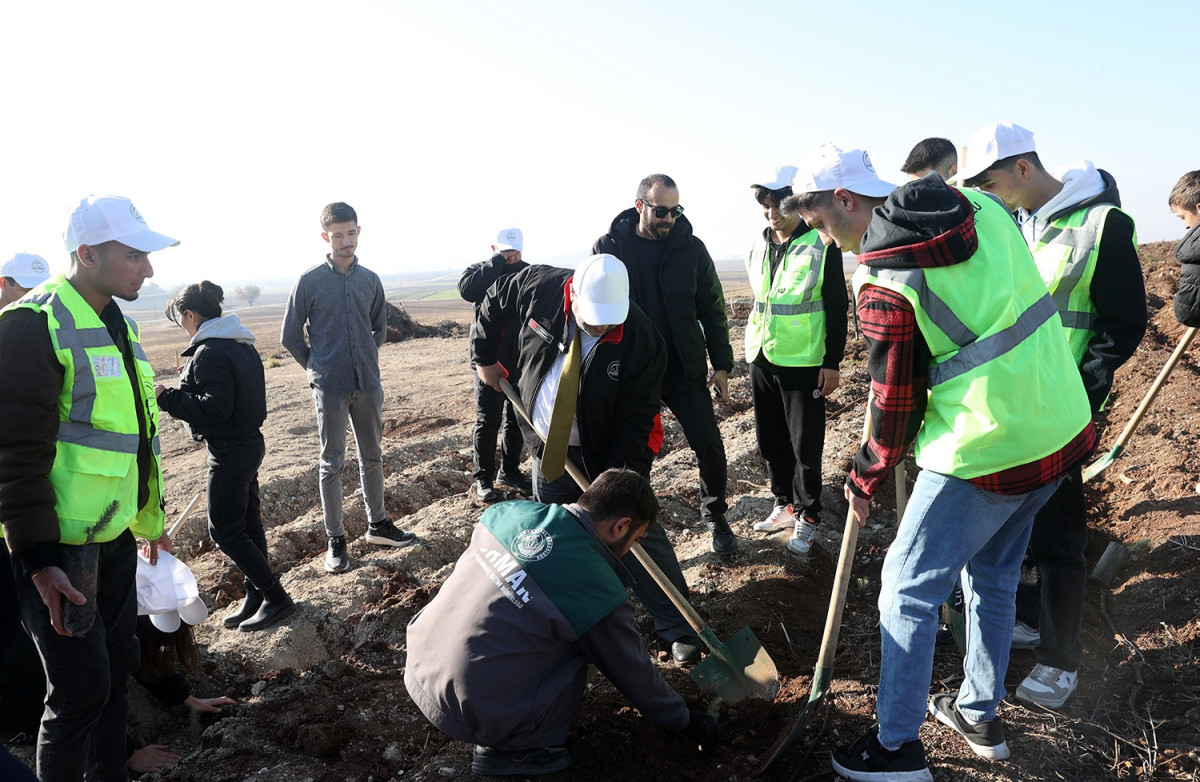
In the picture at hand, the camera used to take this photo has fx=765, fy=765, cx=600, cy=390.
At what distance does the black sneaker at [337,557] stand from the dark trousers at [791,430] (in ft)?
9.25

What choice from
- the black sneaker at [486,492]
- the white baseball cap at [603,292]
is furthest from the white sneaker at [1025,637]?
the black sneaker at [486,492]

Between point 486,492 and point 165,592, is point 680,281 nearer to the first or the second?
point 486,492

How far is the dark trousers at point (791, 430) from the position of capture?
4531 millimetres

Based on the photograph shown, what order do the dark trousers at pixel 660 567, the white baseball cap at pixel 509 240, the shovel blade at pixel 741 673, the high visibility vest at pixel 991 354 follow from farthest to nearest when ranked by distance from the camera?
1. the white baseball cap at pixel 509 240
2. the dark trousers at pixel 660 567
3. the shovel blade at pixel 741 673
4. the high visibility vest at pixel 991 354

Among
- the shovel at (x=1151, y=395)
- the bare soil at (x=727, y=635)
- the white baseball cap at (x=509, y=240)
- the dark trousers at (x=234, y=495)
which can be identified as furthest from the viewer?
the white baseball cap at (x=509, y=240)

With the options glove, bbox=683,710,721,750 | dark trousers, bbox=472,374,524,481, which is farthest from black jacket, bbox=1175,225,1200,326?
dark trousers, bbox=472,374,524,481

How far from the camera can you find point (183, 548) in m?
5.93

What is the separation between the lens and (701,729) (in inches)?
114

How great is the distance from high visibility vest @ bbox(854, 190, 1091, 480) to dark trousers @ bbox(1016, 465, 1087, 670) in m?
0.76

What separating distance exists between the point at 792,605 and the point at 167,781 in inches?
120


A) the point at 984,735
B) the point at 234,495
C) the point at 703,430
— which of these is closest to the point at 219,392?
the point at 234,495

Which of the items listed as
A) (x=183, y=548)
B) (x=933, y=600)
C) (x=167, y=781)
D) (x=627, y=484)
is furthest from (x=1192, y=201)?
(x=183, y=548)

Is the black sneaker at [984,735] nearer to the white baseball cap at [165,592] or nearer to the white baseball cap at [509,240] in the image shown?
the white baseball cap at [165,592]

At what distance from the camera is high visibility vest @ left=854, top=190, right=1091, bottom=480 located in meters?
2.19
